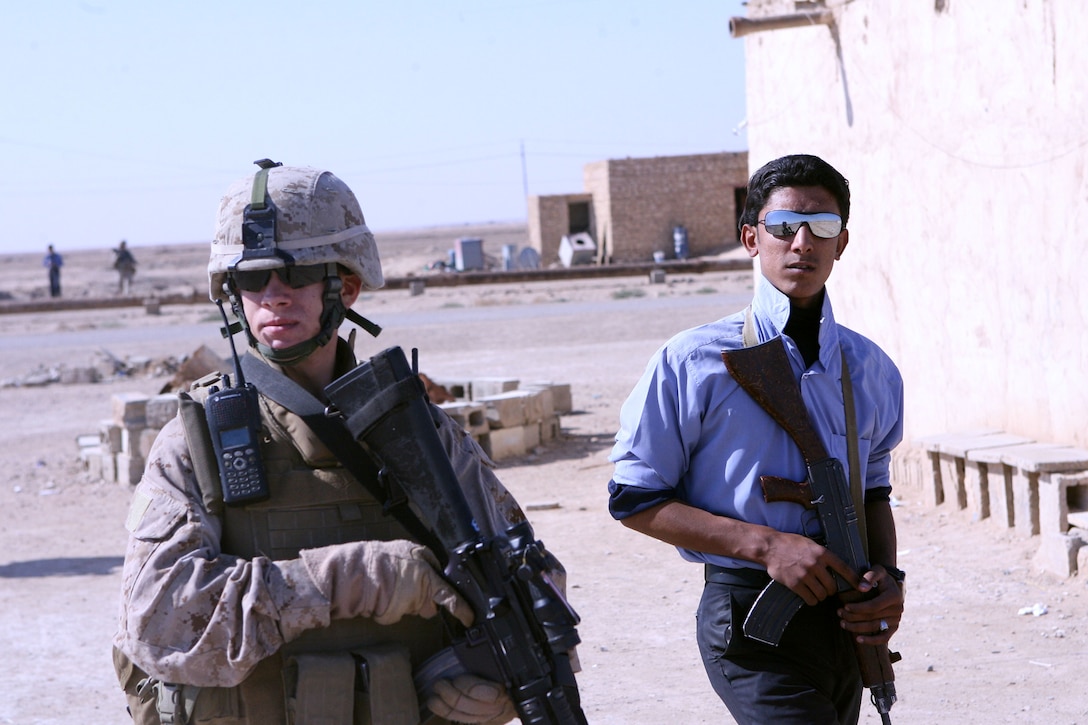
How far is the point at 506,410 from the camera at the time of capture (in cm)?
1056

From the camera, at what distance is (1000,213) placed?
23.7 feet

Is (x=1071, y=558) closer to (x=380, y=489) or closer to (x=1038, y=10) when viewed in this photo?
(x=1038, y=10)

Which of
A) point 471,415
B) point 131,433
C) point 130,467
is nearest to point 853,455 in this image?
point 471,415

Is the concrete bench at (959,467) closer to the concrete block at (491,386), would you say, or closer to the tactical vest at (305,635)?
the concrete block at (491,386)

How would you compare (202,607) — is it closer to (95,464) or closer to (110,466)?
(110,466)

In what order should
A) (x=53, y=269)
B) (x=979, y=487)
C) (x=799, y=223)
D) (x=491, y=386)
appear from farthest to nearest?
1. (x=53, y=269)
2. (x=491, y=386)
3. (x=979, y=487)
4. (x=799, y=223)

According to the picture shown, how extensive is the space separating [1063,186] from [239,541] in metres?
5.62

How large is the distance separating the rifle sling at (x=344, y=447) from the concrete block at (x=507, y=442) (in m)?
8.21

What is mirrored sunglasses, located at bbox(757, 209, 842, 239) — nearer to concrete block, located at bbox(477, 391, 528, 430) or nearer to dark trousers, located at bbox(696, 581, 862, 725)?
dark trousers, located at bbox(696, 581, 862, 725)

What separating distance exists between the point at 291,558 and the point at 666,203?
34.3 meters

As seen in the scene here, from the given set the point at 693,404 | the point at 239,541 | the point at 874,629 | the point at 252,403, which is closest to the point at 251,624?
the point at 239,541

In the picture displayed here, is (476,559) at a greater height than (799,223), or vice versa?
(799,223)

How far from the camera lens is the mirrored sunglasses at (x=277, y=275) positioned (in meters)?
2.23

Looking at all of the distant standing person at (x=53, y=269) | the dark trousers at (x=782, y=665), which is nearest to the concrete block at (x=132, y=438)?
the dark trousers at (x=782, y=665)
